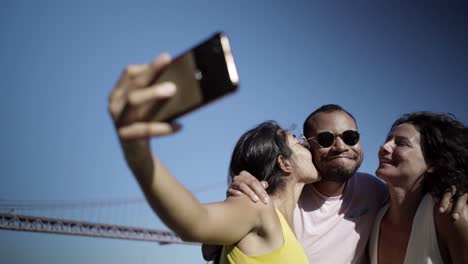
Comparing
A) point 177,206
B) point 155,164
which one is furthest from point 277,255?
point 155,164

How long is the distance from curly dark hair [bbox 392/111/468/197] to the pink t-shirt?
43cm

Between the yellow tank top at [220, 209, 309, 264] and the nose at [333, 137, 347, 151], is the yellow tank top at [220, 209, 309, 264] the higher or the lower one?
the lower one

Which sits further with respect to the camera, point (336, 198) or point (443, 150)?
point (336, 198)

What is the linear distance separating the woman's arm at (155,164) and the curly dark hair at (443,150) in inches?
52.5

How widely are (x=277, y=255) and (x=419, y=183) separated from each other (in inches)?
45.3

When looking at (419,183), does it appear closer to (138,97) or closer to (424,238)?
(424,238)

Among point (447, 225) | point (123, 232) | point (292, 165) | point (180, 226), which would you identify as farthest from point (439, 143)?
point (123, 232)

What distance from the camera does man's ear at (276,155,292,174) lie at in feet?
6.16

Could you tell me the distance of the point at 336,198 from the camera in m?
2.46

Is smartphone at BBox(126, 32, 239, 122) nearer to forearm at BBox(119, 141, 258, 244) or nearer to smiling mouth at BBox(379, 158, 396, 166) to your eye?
forearm at BBox(119, 141, 258, 244)

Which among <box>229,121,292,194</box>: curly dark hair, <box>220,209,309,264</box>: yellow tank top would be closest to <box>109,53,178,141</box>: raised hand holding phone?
<box>220,209,309,264</box>: yellow tank top

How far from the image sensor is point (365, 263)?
238 centimetres

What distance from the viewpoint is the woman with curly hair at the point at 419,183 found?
1890 millimetres

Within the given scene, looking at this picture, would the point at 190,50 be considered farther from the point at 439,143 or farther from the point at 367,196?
the point at 367,196
